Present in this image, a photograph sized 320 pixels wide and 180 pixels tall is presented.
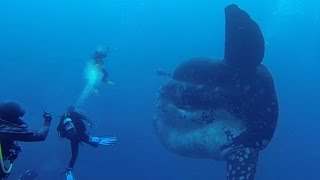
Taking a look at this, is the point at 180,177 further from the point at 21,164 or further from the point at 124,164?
the point at 21,164

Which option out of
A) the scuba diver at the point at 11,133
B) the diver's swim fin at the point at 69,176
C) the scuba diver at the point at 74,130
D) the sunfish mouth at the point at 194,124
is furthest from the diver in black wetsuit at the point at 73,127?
the sunfish mouth at the point at 194,124

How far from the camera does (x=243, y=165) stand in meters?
12.8

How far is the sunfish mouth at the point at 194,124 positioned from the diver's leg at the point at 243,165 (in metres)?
0.64

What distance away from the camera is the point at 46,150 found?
38906 mm

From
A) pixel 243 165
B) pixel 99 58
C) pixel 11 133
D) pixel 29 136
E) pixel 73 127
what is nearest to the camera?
pixel 11 133

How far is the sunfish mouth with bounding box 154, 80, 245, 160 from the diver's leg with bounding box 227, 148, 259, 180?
2.09 ft

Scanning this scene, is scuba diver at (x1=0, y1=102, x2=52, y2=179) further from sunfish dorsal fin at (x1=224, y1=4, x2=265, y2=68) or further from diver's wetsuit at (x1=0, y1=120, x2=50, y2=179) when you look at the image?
sunfish dorsal fin at (x1=224, y1=4, x2=265, y2=68)

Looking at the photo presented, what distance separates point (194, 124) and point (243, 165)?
106 inches

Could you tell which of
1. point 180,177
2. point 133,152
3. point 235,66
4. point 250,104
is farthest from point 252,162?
point 133,152

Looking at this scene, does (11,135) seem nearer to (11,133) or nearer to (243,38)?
(11,133)

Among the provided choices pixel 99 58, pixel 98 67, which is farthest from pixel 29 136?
pixel 98 67

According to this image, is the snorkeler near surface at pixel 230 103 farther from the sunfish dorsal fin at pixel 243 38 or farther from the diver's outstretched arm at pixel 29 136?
the diver's outstretched arm at pixel 29 136

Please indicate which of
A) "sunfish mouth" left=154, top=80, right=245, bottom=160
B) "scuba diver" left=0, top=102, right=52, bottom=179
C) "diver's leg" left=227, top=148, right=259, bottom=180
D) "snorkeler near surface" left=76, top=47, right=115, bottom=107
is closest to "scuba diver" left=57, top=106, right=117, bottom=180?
"scuba diver" left=0, top=102, right=52, bottom=179

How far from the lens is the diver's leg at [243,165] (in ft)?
41.6
